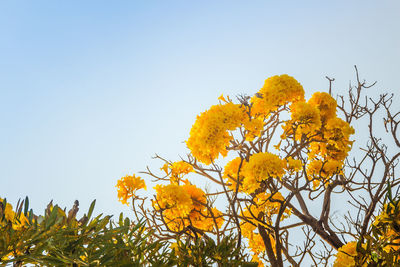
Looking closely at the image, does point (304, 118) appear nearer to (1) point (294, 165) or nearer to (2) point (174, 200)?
(1) point (294, 165)

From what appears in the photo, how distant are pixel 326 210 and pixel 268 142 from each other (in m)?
0.56

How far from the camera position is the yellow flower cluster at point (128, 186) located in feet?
4.87

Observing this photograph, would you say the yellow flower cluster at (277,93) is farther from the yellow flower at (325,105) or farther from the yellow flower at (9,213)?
the yellow flower at (9,213)

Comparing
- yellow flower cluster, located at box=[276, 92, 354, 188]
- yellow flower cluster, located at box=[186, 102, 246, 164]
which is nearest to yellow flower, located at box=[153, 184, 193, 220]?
yellow flower cluster, located at box=[186, 102, 246, 164]

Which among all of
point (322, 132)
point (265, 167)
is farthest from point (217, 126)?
point (322, 132)

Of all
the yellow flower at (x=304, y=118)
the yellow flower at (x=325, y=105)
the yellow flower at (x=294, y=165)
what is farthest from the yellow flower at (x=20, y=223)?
the yellow flower at (x=325, y=105)

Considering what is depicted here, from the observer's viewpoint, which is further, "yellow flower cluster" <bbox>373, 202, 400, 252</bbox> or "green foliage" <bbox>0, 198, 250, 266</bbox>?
"yellow flower cluster" <bbox>373, 202, 400, 252</bbox>

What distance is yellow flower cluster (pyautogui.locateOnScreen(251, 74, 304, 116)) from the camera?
1605 millimetres

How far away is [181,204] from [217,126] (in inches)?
14.3

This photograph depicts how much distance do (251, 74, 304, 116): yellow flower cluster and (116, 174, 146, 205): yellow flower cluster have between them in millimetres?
616

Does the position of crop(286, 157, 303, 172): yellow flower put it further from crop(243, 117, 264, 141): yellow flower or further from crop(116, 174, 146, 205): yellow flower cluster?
crop(116, 174, 146, 205): yellow flower cluster

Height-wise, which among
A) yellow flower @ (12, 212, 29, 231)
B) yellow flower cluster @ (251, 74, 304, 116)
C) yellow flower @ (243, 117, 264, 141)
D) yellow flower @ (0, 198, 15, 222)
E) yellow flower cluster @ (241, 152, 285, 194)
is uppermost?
yellow flower cluster @ (251, 74, 304, 116)

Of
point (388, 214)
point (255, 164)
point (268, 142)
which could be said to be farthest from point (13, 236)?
point (268, 142)

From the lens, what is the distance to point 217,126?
1474mm
